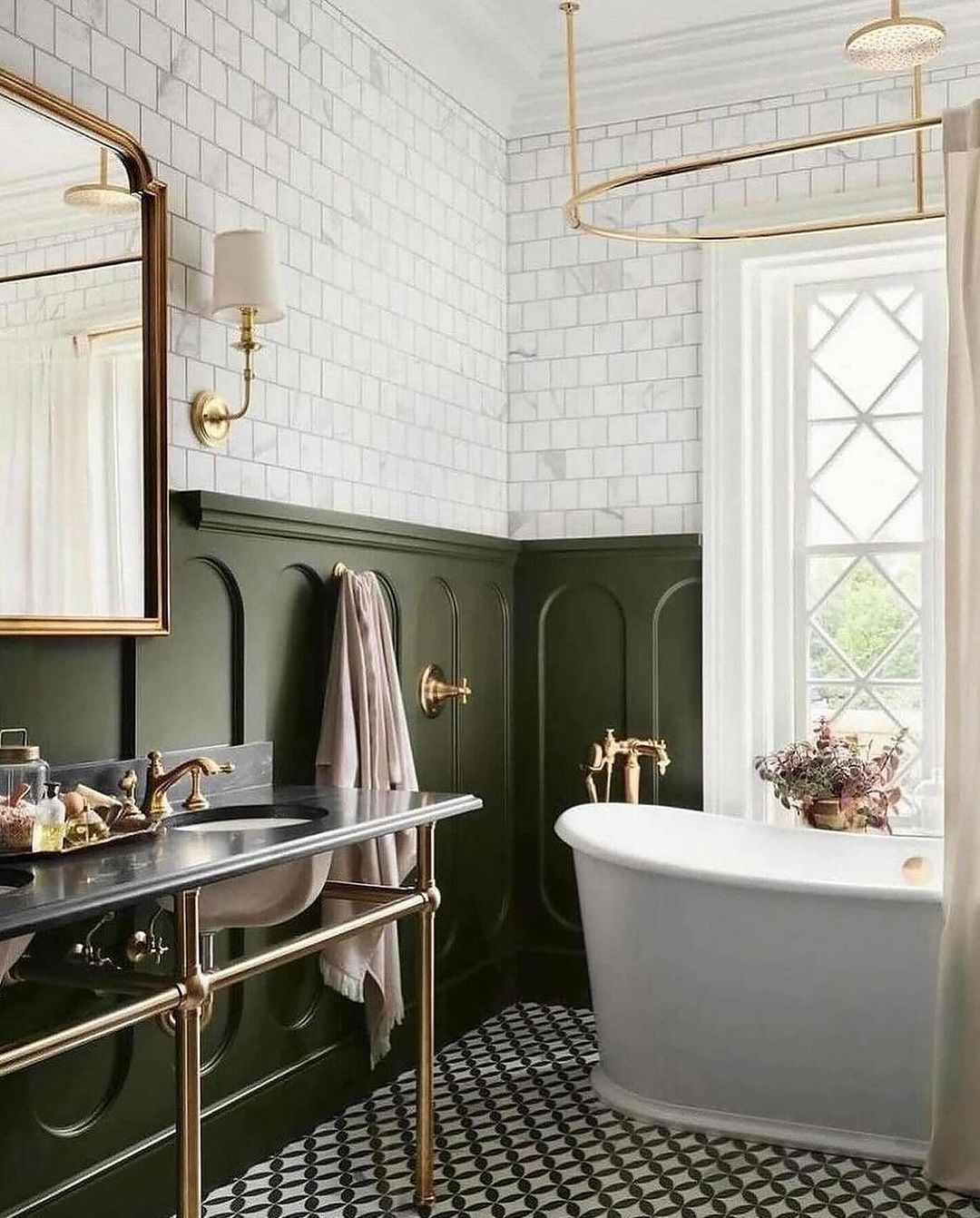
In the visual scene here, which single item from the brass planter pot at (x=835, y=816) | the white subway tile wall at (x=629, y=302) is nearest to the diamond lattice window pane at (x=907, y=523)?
the white subway tile wall at (x=629, y=302)

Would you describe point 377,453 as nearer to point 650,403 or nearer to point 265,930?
point 650,403

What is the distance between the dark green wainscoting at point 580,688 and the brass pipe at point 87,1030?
8.28ft

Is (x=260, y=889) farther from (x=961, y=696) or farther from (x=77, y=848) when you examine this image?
(x=961, y=696)

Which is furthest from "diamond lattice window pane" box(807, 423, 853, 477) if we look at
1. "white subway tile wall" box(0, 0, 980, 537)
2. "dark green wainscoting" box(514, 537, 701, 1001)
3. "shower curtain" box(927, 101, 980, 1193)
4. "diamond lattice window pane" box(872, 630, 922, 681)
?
"shower curtain" box(927, 101, 980, 1193)

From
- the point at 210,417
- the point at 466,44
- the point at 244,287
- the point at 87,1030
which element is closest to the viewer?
the point at 87,1030

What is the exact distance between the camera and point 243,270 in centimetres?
294

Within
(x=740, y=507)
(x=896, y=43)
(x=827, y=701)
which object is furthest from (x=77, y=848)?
(x=827, y=701)

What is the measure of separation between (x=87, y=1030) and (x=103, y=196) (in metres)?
1.66

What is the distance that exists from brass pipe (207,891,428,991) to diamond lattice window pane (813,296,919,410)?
2.46 m

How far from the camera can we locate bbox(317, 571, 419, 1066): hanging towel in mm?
3262

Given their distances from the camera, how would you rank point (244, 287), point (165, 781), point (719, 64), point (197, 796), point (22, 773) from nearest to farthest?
point (22, 773) → point (165, 781) → point (197, 796) → point (244, 287) → point (719, 64)

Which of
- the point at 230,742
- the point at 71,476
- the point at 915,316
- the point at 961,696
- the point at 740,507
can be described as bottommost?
the point at 230,742

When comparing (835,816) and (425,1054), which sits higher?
(835,816)

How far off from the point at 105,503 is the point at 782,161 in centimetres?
264
